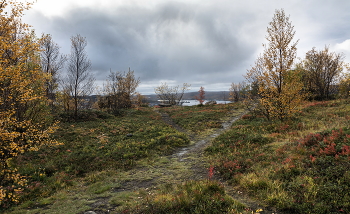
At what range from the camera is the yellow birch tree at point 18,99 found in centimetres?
873

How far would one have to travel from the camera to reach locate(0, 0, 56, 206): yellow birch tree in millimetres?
8734

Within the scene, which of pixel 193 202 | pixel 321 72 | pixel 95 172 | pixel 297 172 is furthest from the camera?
pixel 321 72

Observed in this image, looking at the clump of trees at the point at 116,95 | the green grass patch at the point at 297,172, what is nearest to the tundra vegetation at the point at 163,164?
the green grass patch at the point at 297,172

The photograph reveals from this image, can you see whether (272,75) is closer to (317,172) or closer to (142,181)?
(317,172)

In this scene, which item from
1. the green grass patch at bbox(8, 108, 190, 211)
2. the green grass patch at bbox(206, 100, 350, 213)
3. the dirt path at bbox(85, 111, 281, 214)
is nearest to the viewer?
the green grass patch at bbox(206, 100, 350, 213)

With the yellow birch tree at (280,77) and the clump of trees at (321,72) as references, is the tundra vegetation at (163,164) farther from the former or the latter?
the clump of trees at (321,72)

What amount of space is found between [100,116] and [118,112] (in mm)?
5886

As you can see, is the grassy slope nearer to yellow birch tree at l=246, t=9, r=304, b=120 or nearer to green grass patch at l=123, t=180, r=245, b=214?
green grass patch at l=123, t=180, r=245, b=214

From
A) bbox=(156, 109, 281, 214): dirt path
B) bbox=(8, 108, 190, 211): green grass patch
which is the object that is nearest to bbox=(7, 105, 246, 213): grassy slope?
bbox=(8, 108, 190, 211): green grass patch

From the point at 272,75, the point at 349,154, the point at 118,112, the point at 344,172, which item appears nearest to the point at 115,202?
the point at 344,172

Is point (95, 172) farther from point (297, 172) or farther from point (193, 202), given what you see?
point (297, 172)

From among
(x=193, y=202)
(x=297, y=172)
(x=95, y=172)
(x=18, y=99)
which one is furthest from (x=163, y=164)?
(x=18, y=99)

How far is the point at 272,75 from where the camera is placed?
1838 cm

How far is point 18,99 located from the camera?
33.9 feet
